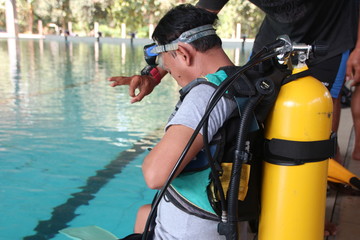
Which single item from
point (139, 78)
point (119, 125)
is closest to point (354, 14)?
point (139, 78)

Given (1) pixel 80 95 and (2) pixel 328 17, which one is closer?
(2) pixel 328 17

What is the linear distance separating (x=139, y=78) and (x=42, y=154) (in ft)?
9.10

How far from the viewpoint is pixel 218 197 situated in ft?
3.90

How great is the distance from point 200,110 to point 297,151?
12.8 inches

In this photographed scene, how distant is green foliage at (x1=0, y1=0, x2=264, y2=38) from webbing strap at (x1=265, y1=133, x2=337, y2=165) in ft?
94.0

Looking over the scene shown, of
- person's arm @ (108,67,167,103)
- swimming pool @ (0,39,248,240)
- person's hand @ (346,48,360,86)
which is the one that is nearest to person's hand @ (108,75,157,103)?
person's arm @ (108,67,167,103)

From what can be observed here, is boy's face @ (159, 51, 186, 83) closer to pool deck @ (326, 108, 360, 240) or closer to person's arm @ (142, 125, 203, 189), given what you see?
person's arm @ (142, 125, 203, 189)

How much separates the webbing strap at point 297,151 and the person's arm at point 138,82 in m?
0.76

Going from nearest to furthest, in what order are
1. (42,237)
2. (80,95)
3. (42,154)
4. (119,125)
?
(42,237), (42,154), (119,125), (80,95)

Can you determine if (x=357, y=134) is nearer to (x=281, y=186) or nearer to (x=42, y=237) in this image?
(x=281, y=186)

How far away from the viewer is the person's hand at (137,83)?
1752 mm

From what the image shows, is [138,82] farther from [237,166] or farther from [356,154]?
[356,154]

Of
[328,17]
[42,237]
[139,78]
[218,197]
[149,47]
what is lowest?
[42,237]

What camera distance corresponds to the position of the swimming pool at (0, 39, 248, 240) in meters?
3.05
